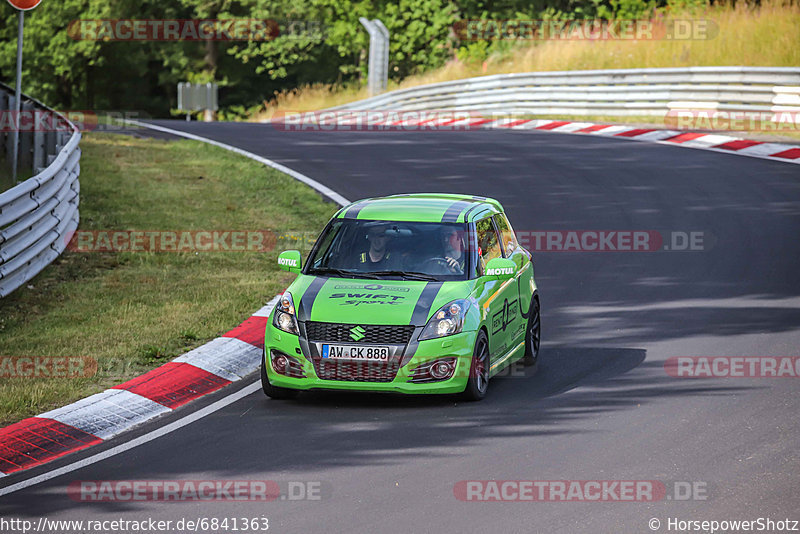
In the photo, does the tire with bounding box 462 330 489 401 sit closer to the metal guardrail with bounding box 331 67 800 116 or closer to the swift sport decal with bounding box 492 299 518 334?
the swift sport decal with bounding box 492 299 518 334

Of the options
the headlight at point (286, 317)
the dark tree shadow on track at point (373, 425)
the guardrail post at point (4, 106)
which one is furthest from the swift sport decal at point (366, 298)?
the guardrail post at point (4, 106)

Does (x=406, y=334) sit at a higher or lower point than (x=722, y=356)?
higher

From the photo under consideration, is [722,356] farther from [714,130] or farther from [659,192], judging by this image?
[714,130]

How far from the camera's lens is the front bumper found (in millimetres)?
9023

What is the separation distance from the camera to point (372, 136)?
87.9 ft

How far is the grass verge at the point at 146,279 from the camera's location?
10586 mm

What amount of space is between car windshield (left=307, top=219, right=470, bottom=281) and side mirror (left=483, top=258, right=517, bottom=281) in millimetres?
207

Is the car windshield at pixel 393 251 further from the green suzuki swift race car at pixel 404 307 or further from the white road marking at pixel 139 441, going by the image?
the white road marking at pixel 139 441

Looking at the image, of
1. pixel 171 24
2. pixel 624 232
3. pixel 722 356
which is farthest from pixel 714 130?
pixel 171 24

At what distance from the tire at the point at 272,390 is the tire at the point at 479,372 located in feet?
4.61

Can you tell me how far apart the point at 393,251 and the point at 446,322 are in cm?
110

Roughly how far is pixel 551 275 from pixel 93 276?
5.52 meters

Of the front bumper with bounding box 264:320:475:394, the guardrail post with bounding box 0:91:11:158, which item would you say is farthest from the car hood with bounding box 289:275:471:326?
the guardrail post with bounding box 0:91:11:158

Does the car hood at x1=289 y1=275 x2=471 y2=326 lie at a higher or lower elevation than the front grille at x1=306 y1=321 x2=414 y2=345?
higher
